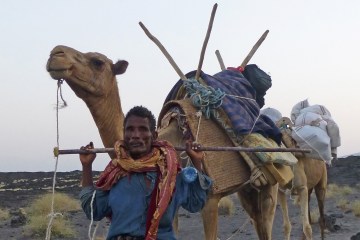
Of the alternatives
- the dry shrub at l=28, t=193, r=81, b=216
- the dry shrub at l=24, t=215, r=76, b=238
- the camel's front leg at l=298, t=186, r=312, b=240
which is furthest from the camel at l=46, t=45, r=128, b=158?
the dry shrub at l=28, t=193, r=81, b=216

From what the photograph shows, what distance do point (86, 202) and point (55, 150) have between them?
0.35 meters

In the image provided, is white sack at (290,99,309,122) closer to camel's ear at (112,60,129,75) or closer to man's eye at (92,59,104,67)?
camel's ear at (112,60,129,75)

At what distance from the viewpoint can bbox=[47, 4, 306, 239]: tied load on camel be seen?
4574 millimetres

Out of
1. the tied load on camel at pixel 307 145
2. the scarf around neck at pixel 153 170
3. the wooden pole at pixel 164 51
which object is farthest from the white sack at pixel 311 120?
the scarf around neck at pixel 153 170

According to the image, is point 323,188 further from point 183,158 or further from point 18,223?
point 18,223

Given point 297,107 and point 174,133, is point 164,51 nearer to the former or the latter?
point 174,133

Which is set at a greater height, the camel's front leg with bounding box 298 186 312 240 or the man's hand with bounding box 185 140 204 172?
the man's hand with bounding box 185 140 204 172

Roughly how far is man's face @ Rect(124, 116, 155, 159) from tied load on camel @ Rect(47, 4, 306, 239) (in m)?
1.19

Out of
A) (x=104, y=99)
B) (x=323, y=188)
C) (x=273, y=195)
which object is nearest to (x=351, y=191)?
(x=323, y=188)

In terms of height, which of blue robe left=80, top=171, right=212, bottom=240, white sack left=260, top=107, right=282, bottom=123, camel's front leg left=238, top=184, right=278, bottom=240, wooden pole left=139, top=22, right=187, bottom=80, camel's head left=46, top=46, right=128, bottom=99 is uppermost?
wooden pole left=139, top=22, right=187, bottom=80

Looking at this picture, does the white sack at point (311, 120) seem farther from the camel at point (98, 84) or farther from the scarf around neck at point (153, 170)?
the scarf around neck at point (153, 170)

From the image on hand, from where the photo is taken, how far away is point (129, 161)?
10.8 feet

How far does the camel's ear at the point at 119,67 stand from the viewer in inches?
194

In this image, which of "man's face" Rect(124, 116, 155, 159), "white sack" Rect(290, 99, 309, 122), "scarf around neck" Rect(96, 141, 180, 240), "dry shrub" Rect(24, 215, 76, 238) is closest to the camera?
"scarf around neck" Rect(96, 141, 180, 240)
